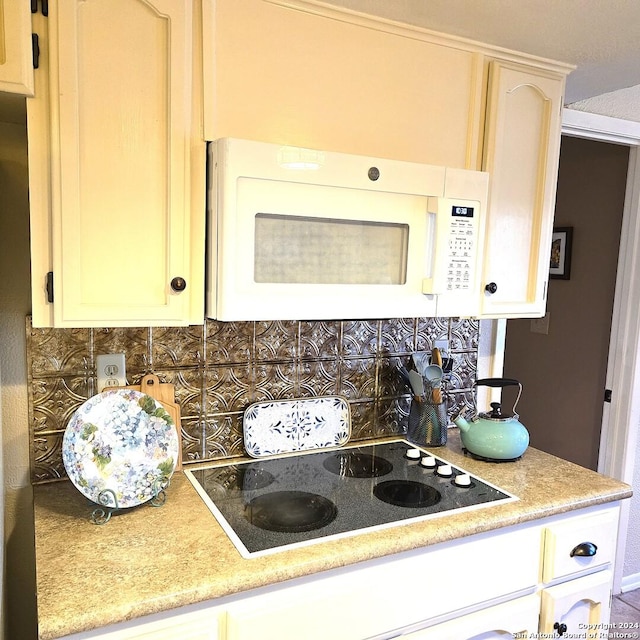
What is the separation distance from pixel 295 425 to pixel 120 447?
1.86 feet

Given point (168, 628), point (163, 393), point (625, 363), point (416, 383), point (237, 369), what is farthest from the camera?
point (625, 363)

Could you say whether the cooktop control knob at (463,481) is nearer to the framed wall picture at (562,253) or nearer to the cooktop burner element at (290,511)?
the cooktop burner element at (290,511)

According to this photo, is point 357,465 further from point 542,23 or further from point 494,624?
point 542,23

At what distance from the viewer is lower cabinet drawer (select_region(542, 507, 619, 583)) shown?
148cm

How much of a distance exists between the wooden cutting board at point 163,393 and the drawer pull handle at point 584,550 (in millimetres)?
1111

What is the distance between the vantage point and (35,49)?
1.13m

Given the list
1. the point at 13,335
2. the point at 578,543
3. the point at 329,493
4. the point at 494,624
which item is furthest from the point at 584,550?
the point at 13,335

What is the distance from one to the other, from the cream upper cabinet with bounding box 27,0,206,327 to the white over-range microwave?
0.09m

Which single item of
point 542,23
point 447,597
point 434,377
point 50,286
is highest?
point 542,23

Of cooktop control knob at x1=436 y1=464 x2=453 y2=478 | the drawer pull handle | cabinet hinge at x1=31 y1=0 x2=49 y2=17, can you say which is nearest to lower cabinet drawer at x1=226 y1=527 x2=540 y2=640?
the drawer pull handle

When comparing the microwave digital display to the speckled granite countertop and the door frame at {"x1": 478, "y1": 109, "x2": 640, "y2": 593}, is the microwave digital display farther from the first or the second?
the door frame at {"x1": 478, "y1": 109, "x2": 640, "y2": 593}

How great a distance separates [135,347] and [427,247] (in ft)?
2.76

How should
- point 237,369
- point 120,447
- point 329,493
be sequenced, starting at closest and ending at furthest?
point 120,447 → point 329,493 → point 237,369

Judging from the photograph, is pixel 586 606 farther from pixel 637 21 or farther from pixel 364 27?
pixel 364 27
